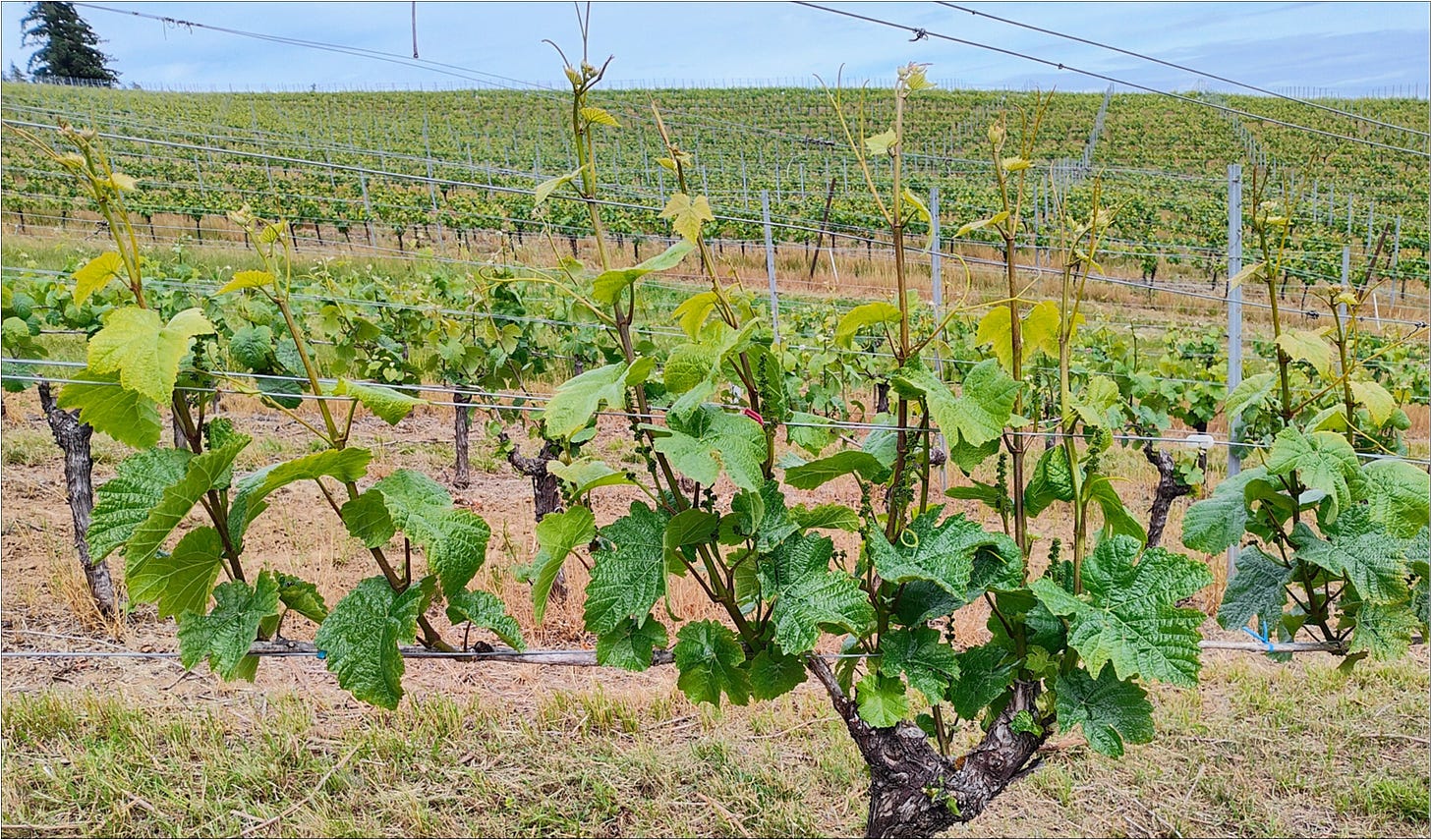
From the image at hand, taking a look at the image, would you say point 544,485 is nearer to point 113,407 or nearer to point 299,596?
point 299,596

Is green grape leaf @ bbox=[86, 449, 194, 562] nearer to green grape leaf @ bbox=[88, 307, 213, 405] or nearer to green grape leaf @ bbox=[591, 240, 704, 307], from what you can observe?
green grape leaf @ bbox=[88, 307, 213, 405]

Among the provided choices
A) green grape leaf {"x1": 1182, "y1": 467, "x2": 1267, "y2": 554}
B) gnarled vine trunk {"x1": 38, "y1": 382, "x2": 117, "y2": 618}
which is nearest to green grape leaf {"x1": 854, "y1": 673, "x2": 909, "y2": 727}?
green grape leaf {"x1": 1182, "y1": 467, "x2": 1267, "y2": 554}

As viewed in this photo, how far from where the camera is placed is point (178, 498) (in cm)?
158

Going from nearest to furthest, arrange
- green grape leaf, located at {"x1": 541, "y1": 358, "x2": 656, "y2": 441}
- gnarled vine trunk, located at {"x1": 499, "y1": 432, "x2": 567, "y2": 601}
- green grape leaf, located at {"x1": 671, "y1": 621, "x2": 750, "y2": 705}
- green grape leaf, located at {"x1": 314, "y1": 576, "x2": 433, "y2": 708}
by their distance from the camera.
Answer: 1. green grape leaf, located at {"x1": 541, "y1": 358, "x2": 656, "y2": 441}
2. green grape leaf, located at {"x1": 314, "y1": 576, "x2": 433, "y2": 708}
3. green grape leaf, located at {"x1": 671, "y1": 621, "x2": 750, "y2": 705}
4. gnarled vine trunk, located at {"x1": 499, "y1": 432, "x2": 567, "y2": 601}

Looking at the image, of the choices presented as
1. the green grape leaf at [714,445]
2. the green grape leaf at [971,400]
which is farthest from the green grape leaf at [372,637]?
the green grape leaf at [971,400]

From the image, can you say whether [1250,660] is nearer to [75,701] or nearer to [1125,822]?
[1125,822]

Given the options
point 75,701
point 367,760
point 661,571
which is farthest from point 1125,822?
point 75,701

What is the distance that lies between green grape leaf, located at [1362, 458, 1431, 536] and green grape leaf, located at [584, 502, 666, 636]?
1.30 meters

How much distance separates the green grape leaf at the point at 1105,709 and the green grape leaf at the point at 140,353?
1511mm

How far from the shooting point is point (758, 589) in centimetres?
174

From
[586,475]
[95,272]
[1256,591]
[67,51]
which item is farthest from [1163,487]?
[67,51]

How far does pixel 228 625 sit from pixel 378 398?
52cm

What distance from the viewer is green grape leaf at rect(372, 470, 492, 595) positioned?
1.60 meters

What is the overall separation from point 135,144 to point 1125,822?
28.1 m
